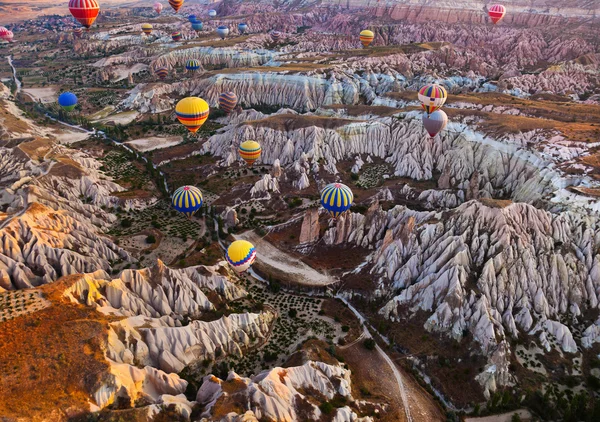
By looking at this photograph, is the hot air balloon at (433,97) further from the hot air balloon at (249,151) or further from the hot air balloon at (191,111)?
the hot air balloon at (191,111)

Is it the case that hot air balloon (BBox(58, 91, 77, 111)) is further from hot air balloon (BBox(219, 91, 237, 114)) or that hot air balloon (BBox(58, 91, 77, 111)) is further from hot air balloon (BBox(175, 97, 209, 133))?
hot air balloon (BBox(175, 97, 209, 133))

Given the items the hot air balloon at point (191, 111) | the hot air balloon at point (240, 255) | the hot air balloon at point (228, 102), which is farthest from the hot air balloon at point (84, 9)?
the hot air balloon at point (240, 255)

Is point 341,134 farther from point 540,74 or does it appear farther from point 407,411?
point 540,74

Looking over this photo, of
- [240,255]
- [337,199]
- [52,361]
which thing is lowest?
[240,255]

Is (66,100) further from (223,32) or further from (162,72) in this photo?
(223,32)

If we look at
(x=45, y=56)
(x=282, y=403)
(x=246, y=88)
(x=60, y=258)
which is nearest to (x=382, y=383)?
(x=282, y=403)

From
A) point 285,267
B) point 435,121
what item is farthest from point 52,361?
point 435,121
